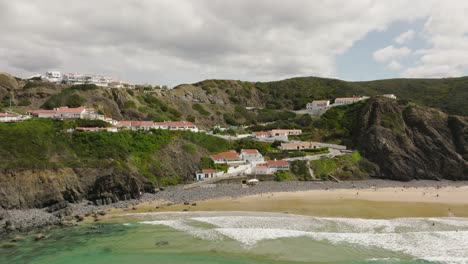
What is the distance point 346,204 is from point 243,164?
2124cm

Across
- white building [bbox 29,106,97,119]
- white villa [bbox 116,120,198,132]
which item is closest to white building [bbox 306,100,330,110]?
white villa [bbox 116,120,198,132]

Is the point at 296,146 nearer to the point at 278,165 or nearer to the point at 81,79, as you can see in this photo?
the point at 278,165

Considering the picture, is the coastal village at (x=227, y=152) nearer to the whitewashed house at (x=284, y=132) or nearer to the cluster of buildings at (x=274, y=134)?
the cluster of buildings at (x=274, y=134)

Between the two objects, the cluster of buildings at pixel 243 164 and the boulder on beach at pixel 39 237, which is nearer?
the boulder on beach at pixel 39 237

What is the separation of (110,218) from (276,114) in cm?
7360

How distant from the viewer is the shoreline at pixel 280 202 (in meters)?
30.8

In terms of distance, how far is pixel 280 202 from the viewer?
118ft

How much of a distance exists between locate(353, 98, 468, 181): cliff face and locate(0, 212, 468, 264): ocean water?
27.6 meters

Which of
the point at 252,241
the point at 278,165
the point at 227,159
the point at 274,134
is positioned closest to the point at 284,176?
the point at 278,165

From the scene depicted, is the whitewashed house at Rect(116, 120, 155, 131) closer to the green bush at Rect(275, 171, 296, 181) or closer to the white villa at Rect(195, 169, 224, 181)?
the white villa at Rect(195, 169, 224, 181)

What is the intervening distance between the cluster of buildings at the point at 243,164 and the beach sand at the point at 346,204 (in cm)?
1080

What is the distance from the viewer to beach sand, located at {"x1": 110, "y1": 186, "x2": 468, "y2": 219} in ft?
104

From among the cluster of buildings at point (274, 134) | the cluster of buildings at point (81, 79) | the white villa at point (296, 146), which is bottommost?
the white villa at point (296, 146)

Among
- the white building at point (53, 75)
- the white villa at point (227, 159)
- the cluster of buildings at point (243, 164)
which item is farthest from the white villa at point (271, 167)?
the white building at point (53, 75)
